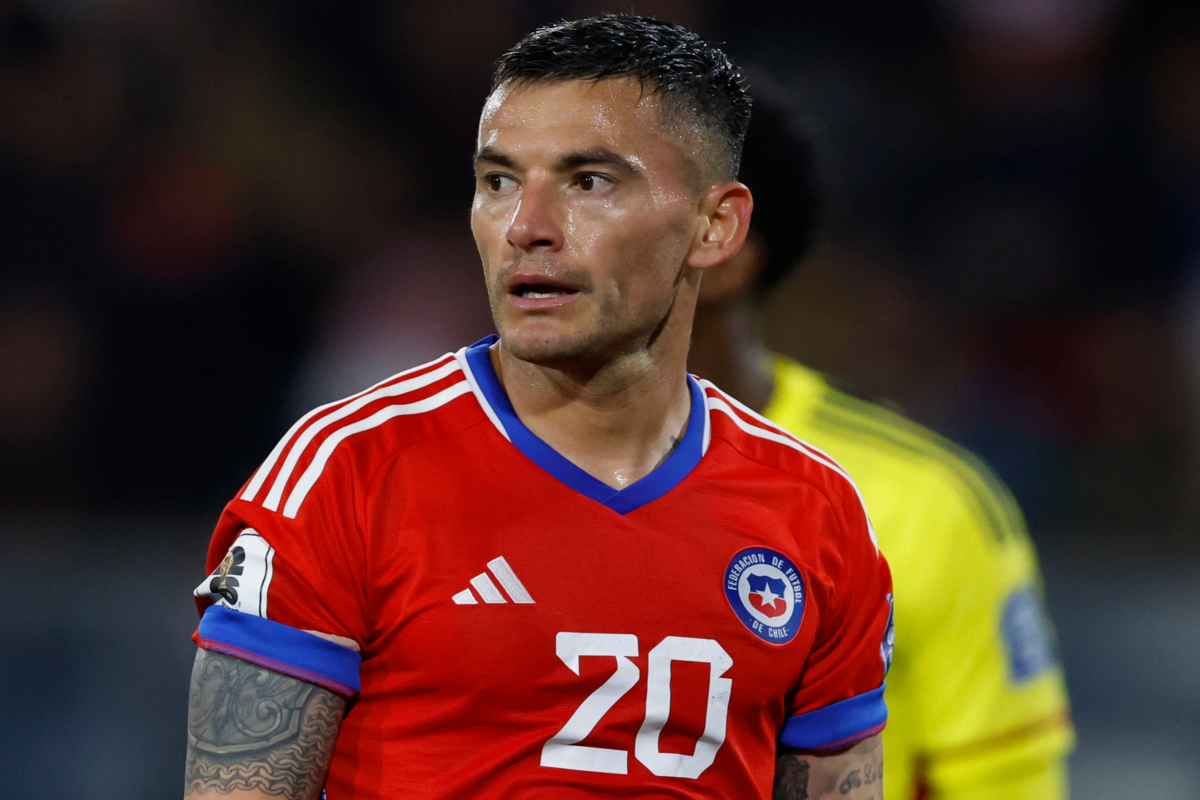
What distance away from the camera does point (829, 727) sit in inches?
71.4

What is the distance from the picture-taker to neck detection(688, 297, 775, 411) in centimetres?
248

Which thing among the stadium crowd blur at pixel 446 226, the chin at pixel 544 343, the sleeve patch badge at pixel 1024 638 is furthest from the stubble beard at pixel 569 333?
the stadium crowd blur at pixel 446 226

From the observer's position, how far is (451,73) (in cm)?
569

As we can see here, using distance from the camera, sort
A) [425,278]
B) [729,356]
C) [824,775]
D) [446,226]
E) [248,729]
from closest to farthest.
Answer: [248,729] → [824,775] → [729,356] → [425,278] → [446,226]

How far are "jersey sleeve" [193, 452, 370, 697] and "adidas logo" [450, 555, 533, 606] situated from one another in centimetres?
Answer: 13

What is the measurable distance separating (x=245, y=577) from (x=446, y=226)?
13.6 ft

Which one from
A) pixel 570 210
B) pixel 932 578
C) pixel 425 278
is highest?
pixel 425 278

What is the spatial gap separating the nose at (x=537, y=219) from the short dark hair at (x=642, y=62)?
17 centimetres

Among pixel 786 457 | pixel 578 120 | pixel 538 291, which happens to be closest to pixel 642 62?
pixel 578 120

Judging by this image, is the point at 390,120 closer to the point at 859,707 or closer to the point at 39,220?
the point at 39,220

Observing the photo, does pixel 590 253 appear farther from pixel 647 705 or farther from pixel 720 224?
pixel 647 705

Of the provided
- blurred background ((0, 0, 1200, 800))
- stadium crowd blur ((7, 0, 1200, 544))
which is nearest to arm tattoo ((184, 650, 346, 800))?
blurred background ((0, 0, 1200, 800))

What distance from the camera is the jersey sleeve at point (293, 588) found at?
148 cm

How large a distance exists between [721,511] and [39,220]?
4.39 meters
